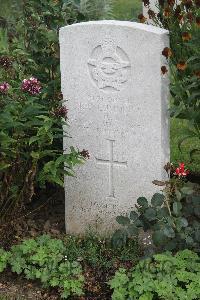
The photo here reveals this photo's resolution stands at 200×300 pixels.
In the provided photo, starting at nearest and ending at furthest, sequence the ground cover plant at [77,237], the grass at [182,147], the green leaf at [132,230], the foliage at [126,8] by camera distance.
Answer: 1. the ground cover plant at [77,237]
2. the green leaf at [132,230]
3. the grass at [182,147]
4. the foliage at [126,8]

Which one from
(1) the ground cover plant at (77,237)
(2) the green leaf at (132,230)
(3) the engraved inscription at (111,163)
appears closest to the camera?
(1) the ground cover plant at (77,237)

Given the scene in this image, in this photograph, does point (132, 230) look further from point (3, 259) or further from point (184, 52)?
point (184, 52)

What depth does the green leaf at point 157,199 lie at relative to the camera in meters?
4.73

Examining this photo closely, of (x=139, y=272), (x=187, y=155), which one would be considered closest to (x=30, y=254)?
(x=139, y=272)

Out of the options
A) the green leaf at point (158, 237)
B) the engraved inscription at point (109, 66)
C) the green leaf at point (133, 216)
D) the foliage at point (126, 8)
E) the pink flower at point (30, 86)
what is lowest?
the green leaf at point (158, 237)

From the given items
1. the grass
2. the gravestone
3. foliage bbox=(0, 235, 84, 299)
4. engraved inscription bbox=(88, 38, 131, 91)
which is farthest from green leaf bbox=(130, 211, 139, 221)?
the grass

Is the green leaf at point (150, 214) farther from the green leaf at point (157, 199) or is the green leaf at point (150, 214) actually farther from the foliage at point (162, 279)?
the foliage at point (162, 279)

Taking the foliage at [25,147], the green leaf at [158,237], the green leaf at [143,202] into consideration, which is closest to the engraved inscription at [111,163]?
the foliage at [25,147]

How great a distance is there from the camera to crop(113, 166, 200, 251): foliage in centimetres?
461

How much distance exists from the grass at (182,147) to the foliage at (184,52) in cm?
134

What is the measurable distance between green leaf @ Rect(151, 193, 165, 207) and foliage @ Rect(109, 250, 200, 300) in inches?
12.5

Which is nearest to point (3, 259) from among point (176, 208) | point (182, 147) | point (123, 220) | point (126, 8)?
point (123, 220)

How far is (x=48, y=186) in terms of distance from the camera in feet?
19.0

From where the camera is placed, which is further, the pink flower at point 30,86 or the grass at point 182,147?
the grass at point 182,147
